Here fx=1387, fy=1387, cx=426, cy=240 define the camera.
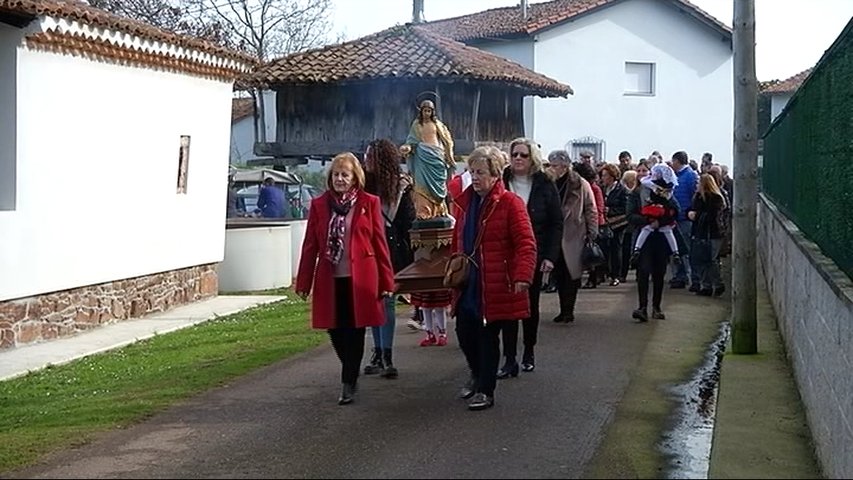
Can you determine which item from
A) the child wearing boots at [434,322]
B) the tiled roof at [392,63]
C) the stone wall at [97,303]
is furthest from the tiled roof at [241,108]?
the child wearing boots at [434,322]

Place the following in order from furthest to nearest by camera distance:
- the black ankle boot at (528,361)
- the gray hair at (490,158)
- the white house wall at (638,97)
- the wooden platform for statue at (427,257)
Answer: the white house wall at (638,97)
the wooden platform for statue at (427,257)
the black ankle boot at (528,361)
the gray hair at (490,158)

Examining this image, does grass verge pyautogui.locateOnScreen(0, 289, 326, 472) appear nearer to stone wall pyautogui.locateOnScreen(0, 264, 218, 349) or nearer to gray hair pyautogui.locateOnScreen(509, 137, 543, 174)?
stone wall pyautogui.locateOnScreen(0, 264, 218, 349)

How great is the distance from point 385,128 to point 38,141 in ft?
38.3

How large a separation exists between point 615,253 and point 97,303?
700cm

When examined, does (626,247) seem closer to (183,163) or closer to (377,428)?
(183,163)

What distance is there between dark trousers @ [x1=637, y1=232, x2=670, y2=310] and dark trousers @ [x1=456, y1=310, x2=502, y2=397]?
16.9ft

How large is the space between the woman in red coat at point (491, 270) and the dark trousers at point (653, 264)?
5204 millimetres

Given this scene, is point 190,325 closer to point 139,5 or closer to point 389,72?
point 389,72

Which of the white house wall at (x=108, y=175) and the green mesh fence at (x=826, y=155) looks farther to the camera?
the white house wall at (x=108, y=175)

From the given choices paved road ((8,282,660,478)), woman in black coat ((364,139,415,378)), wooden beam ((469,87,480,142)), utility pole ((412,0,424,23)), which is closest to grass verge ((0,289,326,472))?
paved road ((8,282,660,478))

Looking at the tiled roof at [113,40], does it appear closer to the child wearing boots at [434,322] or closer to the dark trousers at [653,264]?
the child wearing boots at [434,322]

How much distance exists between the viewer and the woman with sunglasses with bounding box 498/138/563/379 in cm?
1075

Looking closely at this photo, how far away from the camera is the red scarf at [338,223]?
371 inches

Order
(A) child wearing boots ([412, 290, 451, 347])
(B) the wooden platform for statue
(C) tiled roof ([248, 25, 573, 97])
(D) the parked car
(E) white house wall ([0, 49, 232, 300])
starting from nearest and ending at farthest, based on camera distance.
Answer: (B) the wooden platform for statue → (A) child wearing boots ([412, 290, 451, 347]) → (E) white house wall ([0, 49, 232, 300]) → (C) tiled roof ([248, 25, 573, 97]) → (D) the parked car
